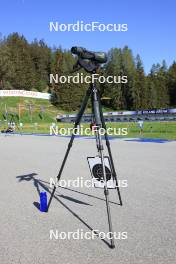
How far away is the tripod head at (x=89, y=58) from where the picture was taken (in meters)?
4.74

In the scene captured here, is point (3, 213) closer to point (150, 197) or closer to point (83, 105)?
point (83, 105)

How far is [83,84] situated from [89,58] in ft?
311

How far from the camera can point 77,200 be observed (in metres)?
6.28

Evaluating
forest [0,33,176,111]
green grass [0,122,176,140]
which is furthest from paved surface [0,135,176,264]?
forest [0,33,176,111]

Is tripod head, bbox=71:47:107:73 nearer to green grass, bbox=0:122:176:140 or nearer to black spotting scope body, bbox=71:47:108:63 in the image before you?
black spotting scope body, bbox=71:47:108:63

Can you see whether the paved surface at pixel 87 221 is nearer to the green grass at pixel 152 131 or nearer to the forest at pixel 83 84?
the green grass at pixel 152 131

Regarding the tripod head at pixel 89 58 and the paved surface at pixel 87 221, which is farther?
the tripod head at pixel 89 58

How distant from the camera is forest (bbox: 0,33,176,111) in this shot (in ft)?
313

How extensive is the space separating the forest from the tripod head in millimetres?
87984

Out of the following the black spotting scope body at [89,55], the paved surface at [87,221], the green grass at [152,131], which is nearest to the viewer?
the paved surface at [87,221]

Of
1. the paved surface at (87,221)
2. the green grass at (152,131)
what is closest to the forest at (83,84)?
the green grass at (152,131)

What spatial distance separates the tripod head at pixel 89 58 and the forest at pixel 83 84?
87984 millimetres

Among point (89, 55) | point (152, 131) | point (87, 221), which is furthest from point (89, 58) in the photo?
point (152, 131)

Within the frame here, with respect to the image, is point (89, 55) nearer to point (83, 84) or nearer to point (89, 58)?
point (89, 58)
